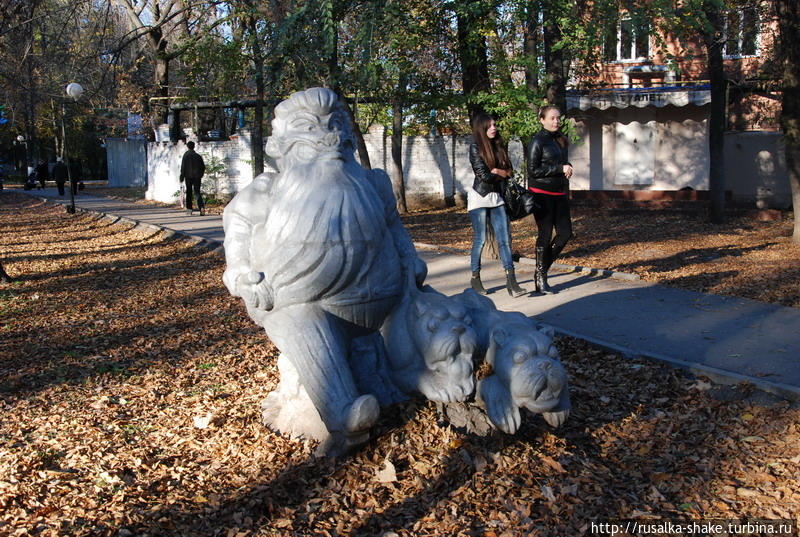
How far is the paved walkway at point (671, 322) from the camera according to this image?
17.1ft

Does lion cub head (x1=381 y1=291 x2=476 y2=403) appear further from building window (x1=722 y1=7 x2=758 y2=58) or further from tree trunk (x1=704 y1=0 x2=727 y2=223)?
tree trunk (x1=704 y1=0 x2=727 y2=223)

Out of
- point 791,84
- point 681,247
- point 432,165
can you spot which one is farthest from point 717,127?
point 432,165

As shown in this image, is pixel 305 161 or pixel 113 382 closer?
pixel 305 161

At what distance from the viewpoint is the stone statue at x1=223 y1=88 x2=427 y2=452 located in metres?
3.41

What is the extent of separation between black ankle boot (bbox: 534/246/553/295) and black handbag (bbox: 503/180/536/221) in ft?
1.47

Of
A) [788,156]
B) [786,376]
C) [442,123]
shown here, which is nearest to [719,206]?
[788,156]

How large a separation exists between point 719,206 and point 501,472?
11996 millimetres

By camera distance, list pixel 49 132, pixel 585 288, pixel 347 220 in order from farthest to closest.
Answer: pixel 49 132 → pixel 585 288 → pixel 347 220

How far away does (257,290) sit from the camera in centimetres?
355

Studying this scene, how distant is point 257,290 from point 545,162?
169 inches

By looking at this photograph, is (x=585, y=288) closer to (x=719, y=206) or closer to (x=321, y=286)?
(x=321, y=286)

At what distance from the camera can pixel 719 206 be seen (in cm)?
1395

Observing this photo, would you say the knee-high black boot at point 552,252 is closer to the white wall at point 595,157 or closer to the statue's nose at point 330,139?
the statue's nose at point 330,139

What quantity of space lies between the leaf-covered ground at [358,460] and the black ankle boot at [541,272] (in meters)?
1.72
